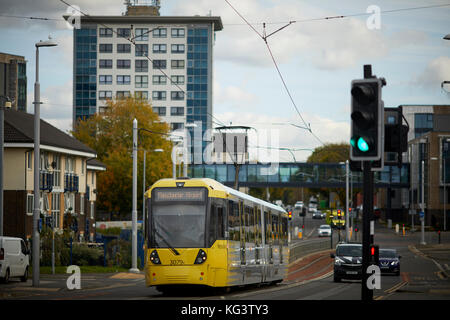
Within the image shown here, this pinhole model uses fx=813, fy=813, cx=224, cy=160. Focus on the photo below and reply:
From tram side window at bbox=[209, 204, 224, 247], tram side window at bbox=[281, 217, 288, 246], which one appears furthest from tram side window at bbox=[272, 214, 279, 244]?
tram side window at bbox=[209, 204, 224, 247]

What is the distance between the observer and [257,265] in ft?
90.9

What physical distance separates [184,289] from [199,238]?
259 centimetres

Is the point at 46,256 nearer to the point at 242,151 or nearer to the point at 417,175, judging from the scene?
the point at 242,151

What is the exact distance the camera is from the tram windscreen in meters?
21.9

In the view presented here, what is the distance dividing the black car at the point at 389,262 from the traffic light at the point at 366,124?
28.5m

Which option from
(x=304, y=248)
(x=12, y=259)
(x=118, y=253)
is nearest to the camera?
(x=12, y=259)

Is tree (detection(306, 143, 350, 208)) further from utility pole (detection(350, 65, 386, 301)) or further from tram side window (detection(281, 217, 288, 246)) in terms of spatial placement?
utility pole (detection(350, 65, 386, 301))

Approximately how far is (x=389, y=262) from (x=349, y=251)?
398 centimetres

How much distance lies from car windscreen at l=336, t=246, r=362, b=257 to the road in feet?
4.51

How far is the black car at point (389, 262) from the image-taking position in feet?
130

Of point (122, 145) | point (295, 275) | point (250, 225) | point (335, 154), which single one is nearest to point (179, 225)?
point (250, 225)

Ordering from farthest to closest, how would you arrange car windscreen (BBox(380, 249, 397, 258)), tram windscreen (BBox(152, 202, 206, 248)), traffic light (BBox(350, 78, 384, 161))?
car windscreen (BBox(380, 249, 397, 258))
tram windscreen (BBox(152, 202, 206, 248))
traffic light (BBox(350, 78, 384, 161))

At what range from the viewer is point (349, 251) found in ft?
120

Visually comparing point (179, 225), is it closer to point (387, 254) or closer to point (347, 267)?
point (347, 267)
